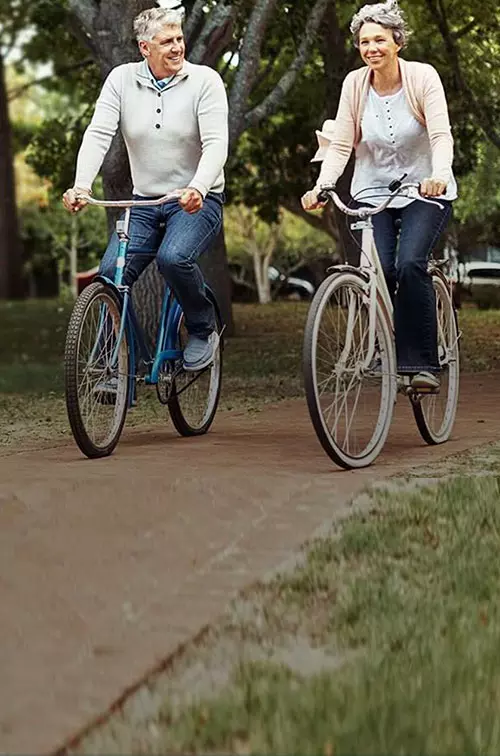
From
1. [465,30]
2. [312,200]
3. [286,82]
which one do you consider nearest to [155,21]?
[312,200]

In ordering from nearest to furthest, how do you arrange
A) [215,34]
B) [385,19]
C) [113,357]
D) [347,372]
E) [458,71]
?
[347,372] < [385,19] < [113,357] < [215,34] < [458,71]

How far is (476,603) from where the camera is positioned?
4.70m

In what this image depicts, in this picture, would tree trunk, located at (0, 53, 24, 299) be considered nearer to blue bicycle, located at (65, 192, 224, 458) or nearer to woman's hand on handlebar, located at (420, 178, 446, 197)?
blue bicycle, located at (65, 192, 224, 458)

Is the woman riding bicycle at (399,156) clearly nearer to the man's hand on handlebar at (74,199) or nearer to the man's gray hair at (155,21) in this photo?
the man's gray hair at (155,21)

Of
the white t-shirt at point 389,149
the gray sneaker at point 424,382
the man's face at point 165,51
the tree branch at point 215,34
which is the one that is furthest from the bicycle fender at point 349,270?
the tree branch at point 215,34

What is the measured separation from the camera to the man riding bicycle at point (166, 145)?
7.64 metres

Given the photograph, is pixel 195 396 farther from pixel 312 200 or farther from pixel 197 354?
pixel 312 200

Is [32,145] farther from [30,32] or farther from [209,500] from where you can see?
[209,500]

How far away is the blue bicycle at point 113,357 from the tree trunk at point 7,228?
93.0 feet

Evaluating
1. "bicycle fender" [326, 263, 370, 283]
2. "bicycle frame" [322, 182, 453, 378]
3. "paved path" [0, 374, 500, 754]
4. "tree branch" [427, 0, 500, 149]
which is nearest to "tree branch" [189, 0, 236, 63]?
"paved path" [0, 374, 500, 754]

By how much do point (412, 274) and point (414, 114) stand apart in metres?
0.70

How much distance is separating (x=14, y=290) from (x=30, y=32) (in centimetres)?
581

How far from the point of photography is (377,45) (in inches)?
281

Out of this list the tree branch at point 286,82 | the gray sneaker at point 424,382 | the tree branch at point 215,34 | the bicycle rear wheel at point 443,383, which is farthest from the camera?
the tree branch at point 286,82
